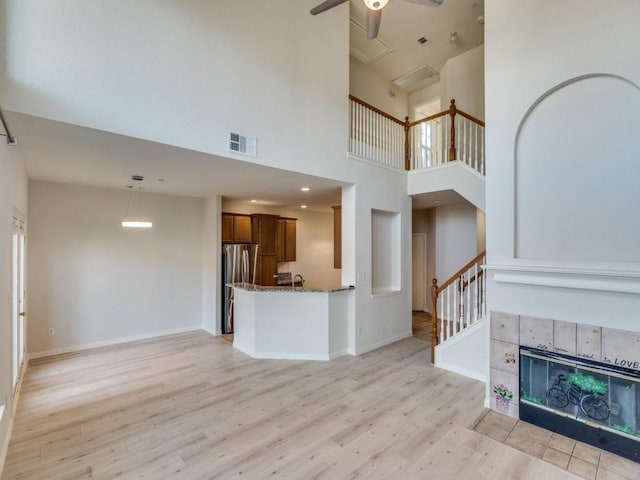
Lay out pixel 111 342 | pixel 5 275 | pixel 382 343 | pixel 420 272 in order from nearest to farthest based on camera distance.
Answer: pixel 5 275, pixel 382 343, pixel 111 342, pixel 420 272

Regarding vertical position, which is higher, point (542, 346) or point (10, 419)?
point (542, 346)

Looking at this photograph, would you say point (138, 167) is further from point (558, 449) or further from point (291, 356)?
point (558, 449)

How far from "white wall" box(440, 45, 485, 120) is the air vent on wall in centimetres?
487

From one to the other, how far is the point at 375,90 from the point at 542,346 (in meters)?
6.14

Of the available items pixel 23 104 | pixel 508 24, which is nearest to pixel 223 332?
pixel 23 104

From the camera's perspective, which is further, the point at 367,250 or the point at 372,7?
the point at 367,250

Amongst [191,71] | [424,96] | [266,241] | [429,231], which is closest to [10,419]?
[191,71]

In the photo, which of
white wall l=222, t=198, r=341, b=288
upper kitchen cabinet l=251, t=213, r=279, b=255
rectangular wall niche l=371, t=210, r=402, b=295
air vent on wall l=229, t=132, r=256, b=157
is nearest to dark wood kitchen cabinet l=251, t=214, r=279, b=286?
upper kitchen cabinet l=251, t=213, r=279, b=255

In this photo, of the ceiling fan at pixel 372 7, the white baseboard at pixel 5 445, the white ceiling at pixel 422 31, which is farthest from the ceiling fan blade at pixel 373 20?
the white baseboard at pixel 5 445

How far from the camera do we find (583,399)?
275 centimetres

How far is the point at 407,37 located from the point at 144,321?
744cm

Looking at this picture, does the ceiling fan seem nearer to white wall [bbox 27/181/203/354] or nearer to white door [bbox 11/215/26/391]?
white door [bbox 11/215/26/391]

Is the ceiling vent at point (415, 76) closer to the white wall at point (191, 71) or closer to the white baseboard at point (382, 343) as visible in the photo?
the white wall at point (191, 71)

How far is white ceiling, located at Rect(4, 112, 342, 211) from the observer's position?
2.79 meters
